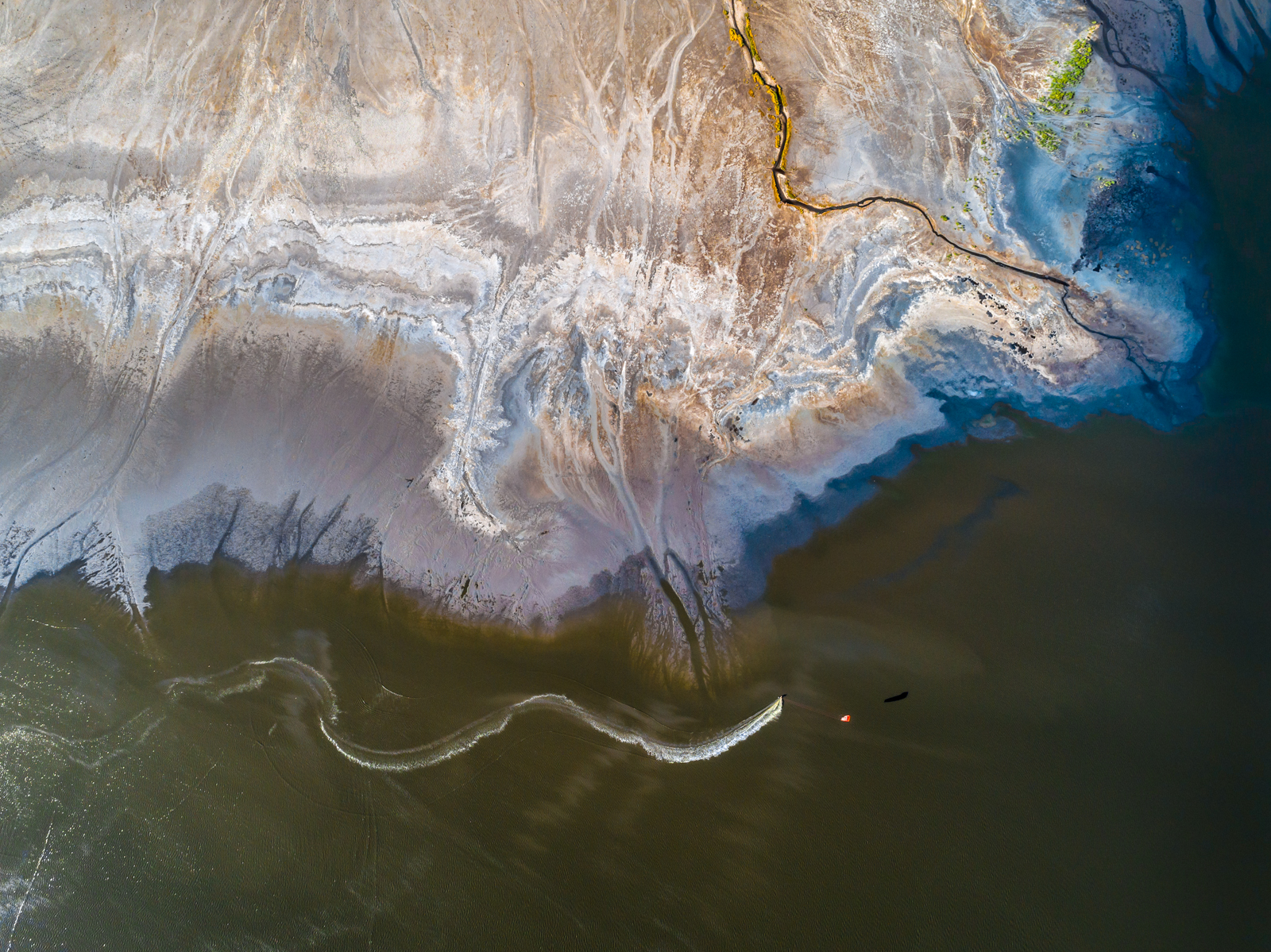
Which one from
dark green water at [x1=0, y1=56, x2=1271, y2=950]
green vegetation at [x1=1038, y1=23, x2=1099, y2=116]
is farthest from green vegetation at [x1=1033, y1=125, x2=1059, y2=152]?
dark green water at [x1=0, y1=56, x2=1271, y2=950]

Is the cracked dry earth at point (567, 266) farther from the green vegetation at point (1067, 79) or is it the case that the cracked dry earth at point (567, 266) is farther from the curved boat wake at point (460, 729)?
the curved boat wake at point (460, 729)

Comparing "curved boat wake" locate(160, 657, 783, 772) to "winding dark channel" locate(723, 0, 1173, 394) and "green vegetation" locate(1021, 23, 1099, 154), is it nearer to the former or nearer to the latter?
"winding dark channel" locate(723, 0, 1173, 394)

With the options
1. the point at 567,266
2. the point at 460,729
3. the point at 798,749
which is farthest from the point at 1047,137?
the point at 460,729

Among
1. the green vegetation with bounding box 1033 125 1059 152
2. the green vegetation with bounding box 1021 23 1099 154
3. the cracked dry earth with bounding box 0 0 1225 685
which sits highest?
the green vegetation with bounding box 1021 23 1099 154

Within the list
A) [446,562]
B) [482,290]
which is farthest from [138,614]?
[482,290]

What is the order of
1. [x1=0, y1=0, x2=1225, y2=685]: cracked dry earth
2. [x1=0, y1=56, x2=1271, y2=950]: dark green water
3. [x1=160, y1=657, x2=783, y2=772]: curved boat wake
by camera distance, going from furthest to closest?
[x1=0, y1=0, x2=1225, y2=685]: cracked dry earth
[x1=160, y1=657, x2=783, y2=772]: curved boat wake
[x1=0, y1=56, x2=1271, y2=950]: dark green water

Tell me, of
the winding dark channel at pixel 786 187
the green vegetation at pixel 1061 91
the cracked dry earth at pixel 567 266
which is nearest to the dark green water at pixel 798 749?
the cracked dry earth at pixel 567 266
